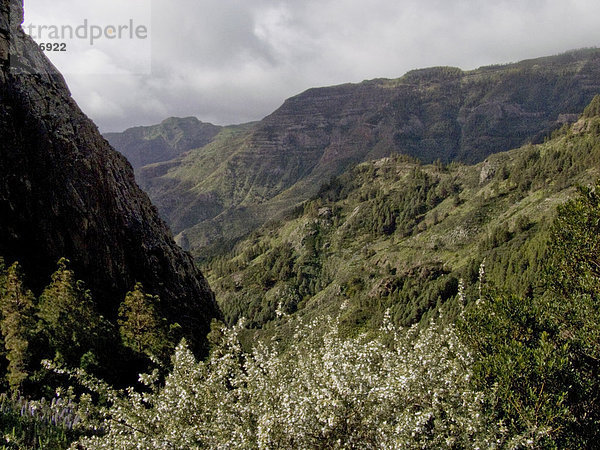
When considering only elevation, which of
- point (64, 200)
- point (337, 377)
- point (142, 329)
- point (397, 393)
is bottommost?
point (142, 329)

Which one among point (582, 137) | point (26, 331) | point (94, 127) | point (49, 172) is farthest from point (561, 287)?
point (582, 137)

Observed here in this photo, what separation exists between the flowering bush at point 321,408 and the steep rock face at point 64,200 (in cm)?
3043

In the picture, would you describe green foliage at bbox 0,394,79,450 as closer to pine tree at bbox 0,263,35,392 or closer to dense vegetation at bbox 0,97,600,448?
dense vegetation at bbox 0,97,600,448

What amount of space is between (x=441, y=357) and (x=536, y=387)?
3.86 metres

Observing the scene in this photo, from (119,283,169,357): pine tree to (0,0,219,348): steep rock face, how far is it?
34.1ft

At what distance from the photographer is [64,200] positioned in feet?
148

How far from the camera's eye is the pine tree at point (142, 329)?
31453mm

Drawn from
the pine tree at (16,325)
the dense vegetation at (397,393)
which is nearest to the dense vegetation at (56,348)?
the pine tree at (16,325)

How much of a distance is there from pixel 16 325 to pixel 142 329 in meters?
10.3

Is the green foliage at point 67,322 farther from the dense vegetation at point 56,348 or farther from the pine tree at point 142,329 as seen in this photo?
the pine tree at point 142,329

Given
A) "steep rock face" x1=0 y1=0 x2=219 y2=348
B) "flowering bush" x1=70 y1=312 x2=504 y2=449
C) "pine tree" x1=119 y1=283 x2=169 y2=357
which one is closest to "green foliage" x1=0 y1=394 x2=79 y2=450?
"flowering bush" x1=70 y1=312 x2=504 y2=449

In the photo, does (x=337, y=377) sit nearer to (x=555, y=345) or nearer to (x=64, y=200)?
(x=555, y=345)

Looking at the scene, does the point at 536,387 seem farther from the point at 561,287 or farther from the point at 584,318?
the point at 561,287

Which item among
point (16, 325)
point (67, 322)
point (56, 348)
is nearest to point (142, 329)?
point (67, 322)
